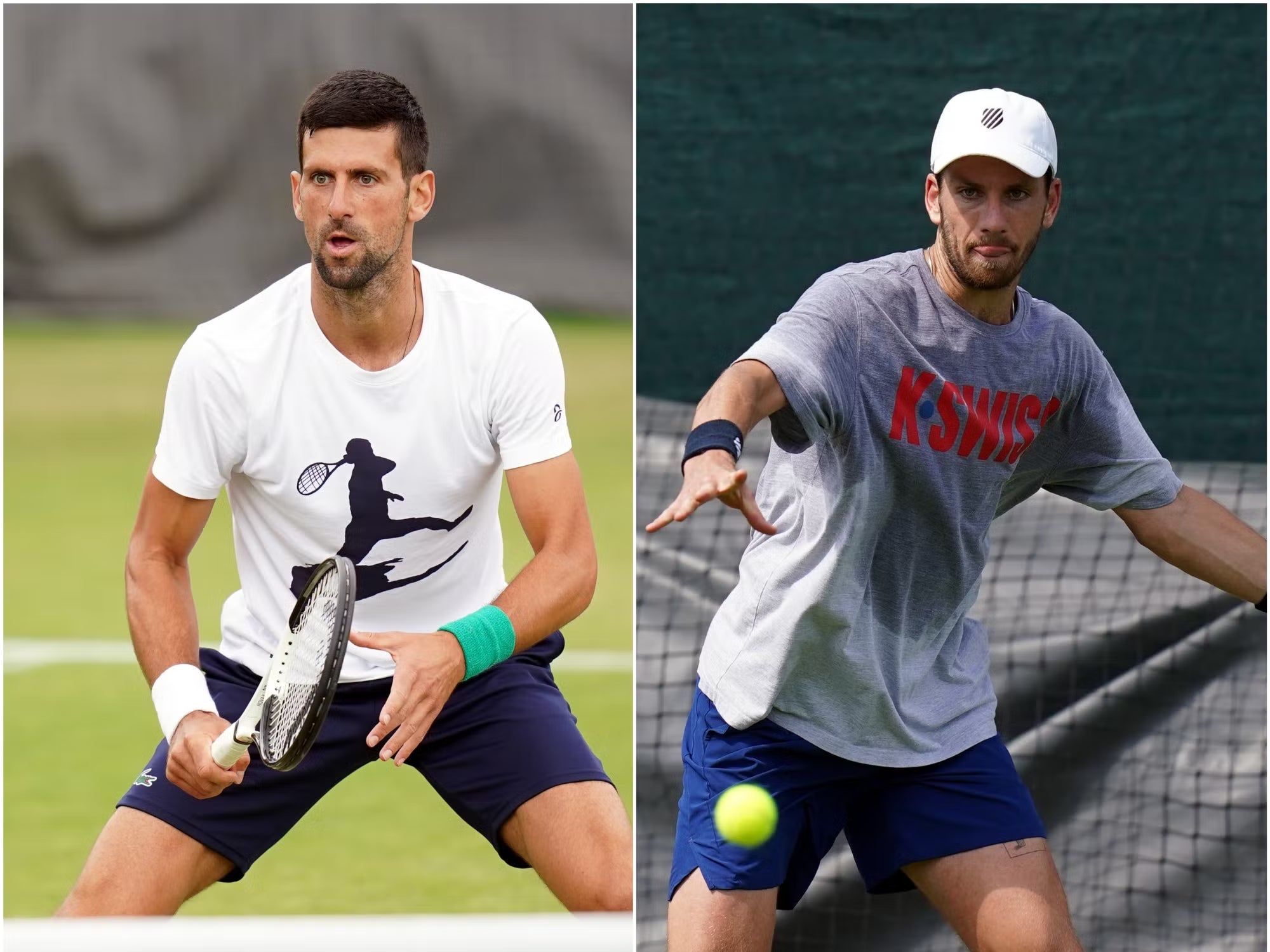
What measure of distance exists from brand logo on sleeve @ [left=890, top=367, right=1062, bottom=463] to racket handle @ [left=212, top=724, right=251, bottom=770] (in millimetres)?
1041

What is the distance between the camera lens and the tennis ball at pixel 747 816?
2.50m

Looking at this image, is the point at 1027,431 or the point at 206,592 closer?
the point at 1027,431

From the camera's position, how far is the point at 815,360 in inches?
91.2

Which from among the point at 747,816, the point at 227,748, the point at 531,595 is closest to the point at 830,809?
A: the point at 747,816

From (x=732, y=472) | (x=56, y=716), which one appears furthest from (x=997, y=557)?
(x=56, y=716)

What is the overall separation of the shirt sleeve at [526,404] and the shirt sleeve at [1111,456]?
79cm

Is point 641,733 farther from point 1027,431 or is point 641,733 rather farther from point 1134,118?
point 1134,118

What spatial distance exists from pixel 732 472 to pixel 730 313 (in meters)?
1.34

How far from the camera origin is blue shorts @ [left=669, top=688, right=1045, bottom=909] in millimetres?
2512

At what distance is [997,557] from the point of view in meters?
3.45

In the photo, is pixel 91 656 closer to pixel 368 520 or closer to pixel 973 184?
pixel 368 520

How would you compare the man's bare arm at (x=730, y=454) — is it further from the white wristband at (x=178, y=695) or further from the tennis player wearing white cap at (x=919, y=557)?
the white wristband at (x=178, y=695)

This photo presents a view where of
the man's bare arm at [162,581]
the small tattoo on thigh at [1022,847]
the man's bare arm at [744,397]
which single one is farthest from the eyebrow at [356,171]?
the small tattoo on thigh at [1022,847]

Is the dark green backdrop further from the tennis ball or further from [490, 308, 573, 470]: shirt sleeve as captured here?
the tennis ball
